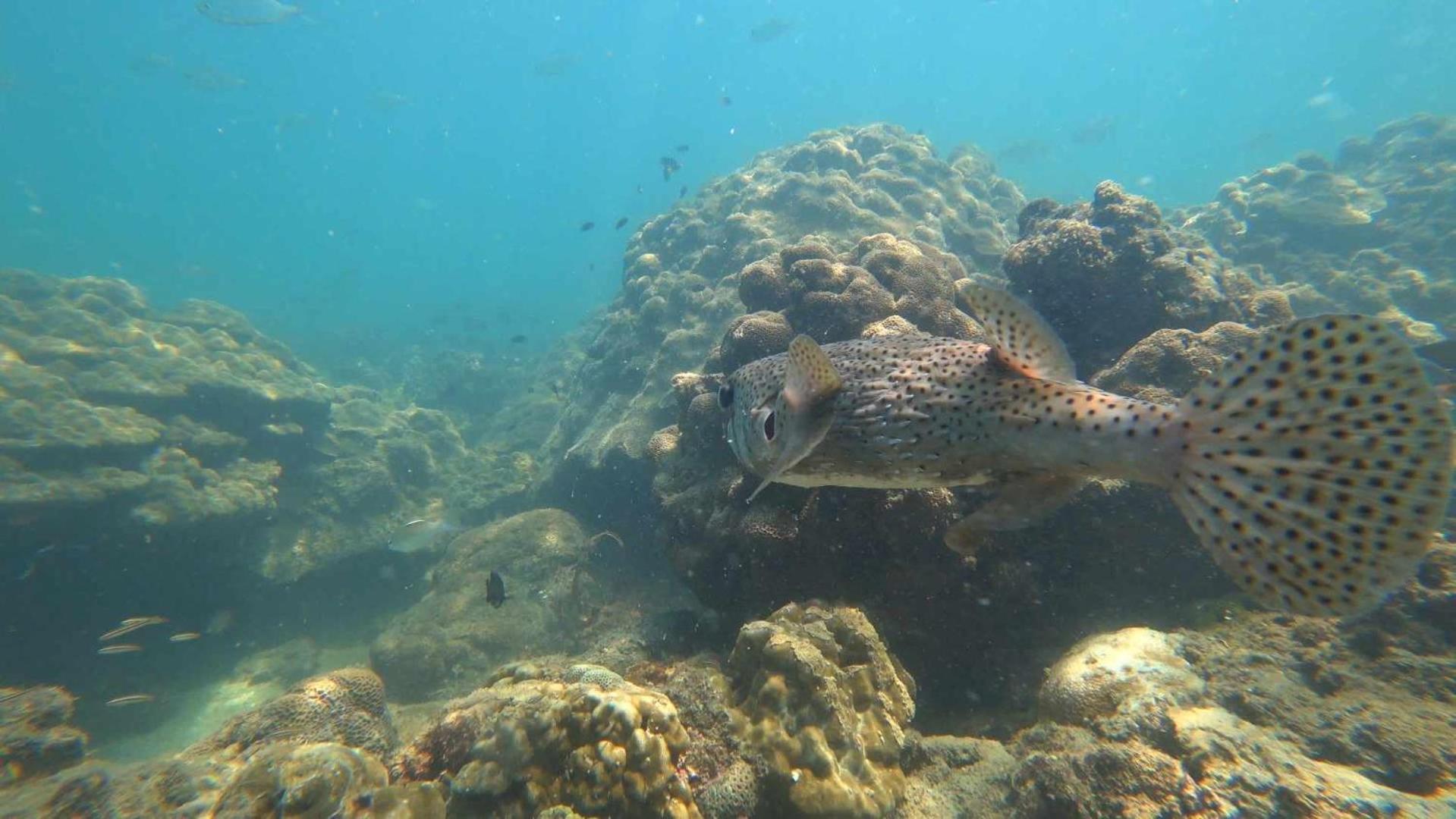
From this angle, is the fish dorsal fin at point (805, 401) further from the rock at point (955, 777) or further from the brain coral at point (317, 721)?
the brain coral at point (317, 721)

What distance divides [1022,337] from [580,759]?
3.23 metres

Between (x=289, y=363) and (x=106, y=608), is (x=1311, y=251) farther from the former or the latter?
(x=289, y=363)

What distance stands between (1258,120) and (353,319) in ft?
504

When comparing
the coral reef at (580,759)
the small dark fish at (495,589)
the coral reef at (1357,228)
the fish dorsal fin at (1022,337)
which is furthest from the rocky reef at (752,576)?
the small dark fish at (495,589)

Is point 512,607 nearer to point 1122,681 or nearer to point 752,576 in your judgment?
point 752,576

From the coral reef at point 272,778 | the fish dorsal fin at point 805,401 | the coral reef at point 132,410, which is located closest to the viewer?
the fish dorsal fin at point 805,401

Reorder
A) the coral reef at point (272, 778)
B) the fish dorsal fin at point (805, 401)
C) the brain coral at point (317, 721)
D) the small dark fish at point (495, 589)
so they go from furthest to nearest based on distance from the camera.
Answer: the small dark fish at point (495, 589), the brain coral at point (317, 721), the coral reef at point (272, 778), the fish dorsal fin at point (805, 401)

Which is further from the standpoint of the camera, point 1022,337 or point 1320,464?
point 1022,337

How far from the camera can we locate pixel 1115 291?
745cm

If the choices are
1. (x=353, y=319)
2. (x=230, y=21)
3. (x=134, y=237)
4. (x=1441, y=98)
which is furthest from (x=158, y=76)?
(x=1441, y=98)

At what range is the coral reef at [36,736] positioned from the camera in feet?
21.2

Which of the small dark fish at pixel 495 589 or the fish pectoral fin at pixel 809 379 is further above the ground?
the fish pectoral fin at pixel 809 379

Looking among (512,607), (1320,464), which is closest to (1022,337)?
(1320,464)

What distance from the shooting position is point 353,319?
5778 centimetres
